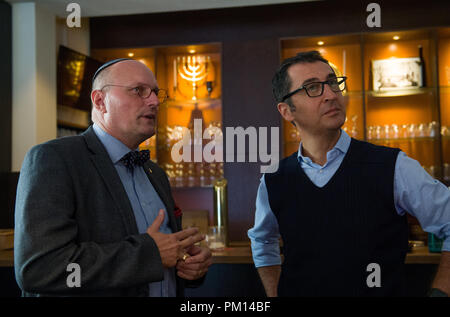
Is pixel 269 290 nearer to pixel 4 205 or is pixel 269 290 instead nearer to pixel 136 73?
pixel 136 73

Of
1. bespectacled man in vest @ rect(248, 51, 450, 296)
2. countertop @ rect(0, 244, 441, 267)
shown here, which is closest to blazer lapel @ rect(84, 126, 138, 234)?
bespectacled man in vest @ rect(248, 51, 450, 296)

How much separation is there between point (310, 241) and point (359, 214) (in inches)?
6.5

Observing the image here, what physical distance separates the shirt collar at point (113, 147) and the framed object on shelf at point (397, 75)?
9.46ft

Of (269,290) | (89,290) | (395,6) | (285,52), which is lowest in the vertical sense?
(269,290)

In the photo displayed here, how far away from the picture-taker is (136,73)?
1.38 m

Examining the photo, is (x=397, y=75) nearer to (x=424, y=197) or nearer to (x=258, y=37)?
(x=258, y=37)

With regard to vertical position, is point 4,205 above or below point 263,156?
below

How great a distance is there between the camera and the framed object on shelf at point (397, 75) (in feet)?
11.9

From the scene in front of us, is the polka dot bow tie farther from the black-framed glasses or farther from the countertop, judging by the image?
the countertop

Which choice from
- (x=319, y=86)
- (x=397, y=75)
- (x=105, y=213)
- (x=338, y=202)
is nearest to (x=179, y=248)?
(x=105, y=213)

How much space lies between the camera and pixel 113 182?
47.8 inches

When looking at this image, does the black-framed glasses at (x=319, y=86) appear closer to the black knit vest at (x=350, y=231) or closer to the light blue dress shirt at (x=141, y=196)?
the black knit vest at (x=350, y=231)

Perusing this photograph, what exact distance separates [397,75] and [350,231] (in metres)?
2.80

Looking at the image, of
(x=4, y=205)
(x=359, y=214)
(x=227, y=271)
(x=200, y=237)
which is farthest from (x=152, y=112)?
(x=4, y=205)
